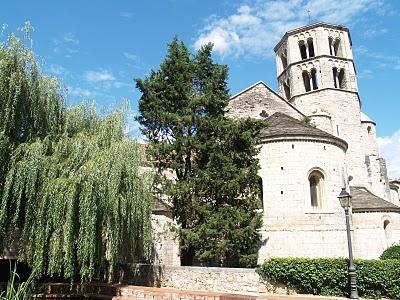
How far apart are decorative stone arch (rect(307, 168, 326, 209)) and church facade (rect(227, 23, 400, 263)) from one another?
0.6 inches

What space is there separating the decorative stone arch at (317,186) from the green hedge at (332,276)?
20.2 ft

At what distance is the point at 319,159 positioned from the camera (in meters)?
19.2

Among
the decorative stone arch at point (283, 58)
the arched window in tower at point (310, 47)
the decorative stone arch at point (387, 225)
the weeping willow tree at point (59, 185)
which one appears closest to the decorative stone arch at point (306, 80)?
the arched window in tower at point (310, 47)

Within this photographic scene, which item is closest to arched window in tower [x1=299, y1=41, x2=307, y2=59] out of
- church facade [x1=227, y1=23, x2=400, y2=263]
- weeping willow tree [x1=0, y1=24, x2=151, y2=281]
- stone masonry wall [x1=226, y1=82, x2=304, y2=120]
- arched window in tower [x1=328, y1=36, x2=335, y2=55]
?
church facade [x1=227, y1=23, x2=400, y2=263]

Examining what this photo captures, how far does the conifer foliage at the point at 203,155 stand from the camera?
15414mm

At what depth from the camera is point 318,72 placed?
30453mm

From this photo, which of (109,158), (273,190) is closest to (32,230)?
(109,158)

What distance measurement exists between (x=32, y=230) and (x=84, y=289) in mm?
4320

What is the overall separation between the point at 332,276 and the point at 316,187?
7.32 meters

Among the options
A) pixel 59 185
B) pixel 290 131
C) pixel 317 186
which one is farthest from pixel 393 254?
pixel 59 185

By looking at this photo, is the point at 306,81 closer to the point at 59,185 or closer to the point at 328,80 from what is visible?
the point at 328,80

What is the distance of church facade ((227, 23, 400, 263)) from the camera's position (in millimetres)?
18156

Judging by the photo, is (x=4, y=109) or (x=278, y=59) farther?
(x=278, y=59)

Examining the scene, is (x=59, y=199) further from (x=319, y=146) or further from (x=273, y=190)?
(x=319, y=146)
